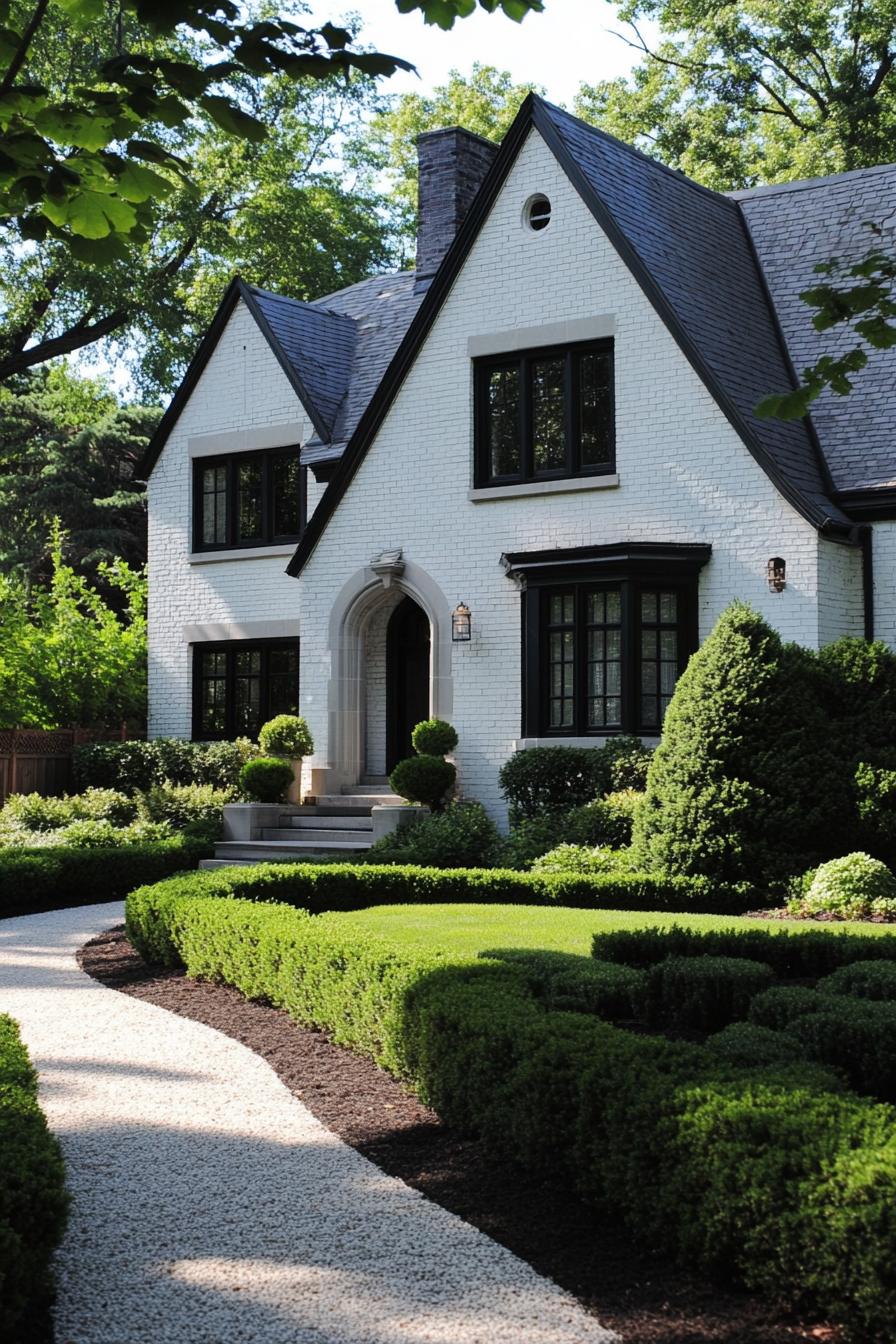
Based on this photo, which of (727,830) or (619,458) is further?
(619,458)

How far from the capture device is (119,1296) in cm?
464

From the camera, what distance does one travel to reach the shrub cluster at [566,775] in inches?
658

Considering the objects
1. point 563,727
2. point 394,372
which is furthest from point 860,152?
point 563,727

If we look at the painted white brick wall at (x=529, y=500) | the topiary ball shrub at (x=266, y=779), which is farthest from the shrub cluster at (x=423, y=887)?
the topiary ball shrub at (x=266, y=779)

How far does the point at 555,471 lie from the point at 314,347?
6.41 meters

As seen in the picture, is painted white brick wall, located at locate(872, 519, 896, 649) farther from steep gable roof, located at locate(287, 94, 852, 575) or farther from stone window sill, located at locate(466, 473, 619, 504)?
stone window sill, located at locate(466, 473, 619, 504)

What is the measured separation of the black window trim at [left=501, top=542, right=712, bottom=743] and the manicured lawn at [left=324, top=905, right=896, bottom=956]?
4884 millimetres

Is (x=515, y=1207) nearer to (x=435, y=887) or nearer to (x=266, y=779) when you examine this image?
(x=435, y=887)

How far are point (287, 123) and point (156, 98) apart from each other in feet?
A: 99.1

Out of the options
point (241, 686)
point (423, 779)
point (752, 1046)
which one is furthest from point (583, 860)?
point (241, 686)

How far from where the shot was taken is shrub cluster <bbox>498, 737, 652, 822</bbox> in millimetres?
16719

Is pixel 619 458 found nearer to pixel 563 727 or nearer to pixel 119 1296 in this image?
pixel 563 727

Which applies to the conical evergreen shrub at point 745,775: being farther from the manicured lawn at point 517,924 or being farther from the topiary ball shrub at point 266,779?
the topiary ball shrub at point 266,779

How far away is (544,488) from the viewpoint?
60.2 ft
